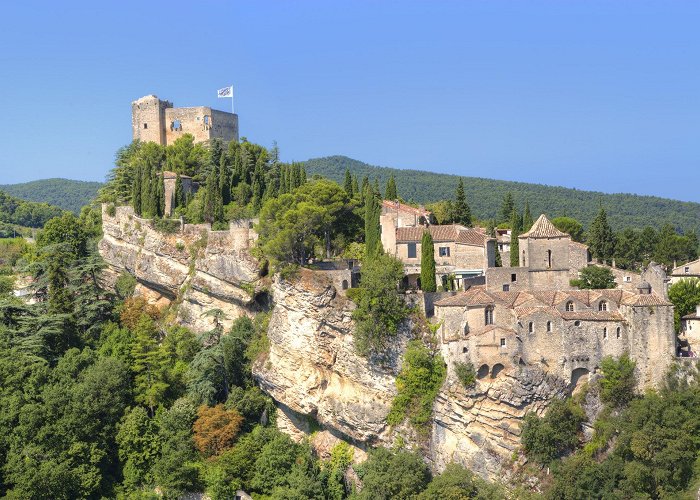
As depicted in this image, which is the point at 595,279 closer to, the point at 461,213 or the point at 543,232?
the point at 543,232

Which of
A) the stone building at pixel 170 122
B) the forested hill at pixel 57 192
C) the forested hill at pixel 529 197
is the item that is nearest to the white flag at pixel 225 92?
the stone building at pixel 170 122

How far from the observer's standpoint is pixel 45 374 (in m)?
43.6

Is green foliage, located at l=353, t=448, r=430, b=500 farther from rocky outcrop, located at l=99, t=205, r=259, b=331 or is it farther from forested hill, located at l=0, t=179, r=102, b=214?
forested hill, located at l=0, t=179, r=102, b=214

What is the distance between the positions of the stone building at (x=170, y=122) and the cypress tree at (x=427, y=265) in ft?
87.1

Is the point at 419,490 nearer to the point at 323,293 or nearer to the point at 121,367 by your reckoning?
the point at 323,293

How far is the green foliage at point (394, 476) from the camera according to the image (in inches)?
1516

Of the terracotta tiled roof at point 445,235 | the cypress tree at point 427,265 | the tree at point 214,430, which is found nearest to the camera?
the cypress tree at point 427,265

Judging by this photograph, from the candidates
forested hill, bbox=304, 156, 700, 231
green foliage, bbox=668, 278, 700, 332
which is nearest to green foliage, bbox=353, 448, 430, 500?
green foliage, bbox=668, 278, 700, 332

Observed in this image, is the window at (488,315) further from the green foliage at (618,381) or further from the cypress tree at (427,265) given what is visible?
the green foliage at (618,381)

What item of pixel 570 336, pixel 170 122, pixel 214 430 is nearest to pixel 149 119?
pixel 170 122

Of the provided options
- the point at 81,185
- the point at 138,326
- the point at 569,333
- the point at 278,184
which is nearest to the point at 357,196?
the point at 278,184

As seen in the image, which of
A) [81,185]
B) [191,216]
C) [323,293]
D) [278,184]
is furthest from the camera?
[81,185]

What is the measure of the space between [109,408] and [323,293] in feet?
42.5

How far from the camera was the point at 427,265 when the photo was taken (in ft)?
135
